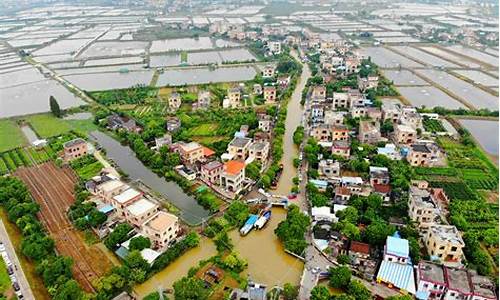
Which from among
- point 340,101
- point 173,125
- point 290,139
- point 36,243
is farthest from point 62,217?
point 340,101

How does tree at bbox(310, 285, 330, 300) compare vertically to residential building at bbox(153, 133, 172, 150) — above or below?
below

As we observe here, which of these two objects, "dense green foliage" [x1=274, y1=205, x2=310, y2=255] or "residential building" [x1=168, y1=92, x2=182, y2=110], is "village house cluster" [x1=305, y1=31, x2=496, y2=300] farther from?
"residential building" [x1=168, y1=92, x2=182, y2=110]

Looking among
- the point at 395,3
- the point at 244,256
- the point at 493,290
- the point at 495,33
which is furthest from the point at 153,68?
the point at 395,3

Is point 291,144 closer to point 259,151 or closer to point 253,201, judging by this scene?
point 259,151

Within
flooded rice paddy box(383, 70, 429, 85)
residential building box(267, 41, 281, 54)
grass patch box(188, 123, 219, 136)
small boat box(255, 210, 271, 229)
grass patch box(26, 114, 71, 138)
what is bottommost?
small boat box(255, 210, 271, 229)

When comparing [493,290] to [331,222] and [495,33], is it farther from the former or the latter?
[495,33]

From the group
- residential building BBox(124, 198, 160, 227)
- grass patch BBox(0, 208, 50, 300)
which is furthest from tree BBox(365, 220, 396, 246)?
grass patch BBox(0, 208, 50, 300)
